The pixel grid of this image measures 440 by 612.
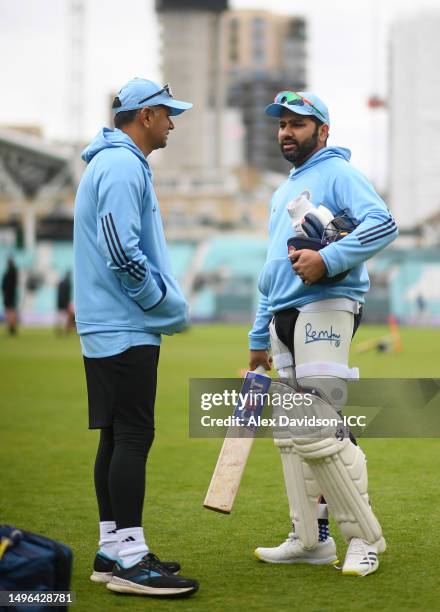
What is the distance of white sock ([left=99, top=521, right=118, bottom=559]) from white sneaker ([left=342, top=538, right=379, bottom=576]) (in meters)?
1.02

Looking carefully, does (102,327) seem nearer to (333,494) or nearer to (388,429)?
(333,494)

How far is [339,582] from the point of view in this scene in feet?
16.1

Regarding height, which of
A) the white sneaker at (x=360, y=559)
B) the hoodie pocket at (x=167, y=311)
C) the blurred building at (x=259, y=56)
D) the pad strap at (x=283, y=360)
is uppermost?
the blurred building at (x=259, y=56)

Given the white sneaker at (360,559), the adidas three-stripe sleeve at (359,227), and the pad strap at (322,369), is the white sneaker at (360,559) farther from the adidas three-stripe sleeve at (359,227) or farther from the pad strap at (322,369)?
the adidas three-stripe sleeve at (359,227)

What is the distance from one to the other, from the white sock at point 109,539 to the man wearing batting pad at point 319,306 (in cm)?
75

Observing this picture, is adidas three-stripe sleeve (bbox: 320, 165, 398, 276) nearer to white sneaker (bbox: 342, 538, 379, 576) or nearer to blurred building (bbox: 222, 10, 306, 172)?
white sneaker (bbox: 342, 538, 379, 576)

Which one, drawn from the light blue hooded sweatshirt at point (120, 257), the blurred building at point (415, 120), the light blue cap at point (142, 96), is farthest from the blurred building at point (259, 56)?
the light blue hooded sweatshirt at point (120, 257)

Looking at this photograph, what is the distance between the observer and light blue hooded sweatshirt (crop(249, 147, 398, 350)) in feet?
16.1

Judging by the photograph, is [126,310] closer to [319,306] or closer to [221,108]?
[319,306]

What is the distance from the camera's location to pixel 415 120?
87625mm

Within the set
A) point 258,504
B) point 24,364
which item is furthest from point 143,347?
Result: point 24,364

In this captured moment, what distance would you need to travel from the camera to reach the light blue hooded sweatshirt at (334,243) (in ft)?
16.1

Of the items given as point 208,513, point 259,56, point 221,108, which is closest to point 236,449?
point 208,513

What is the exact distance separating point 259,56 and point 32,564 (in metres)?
187
